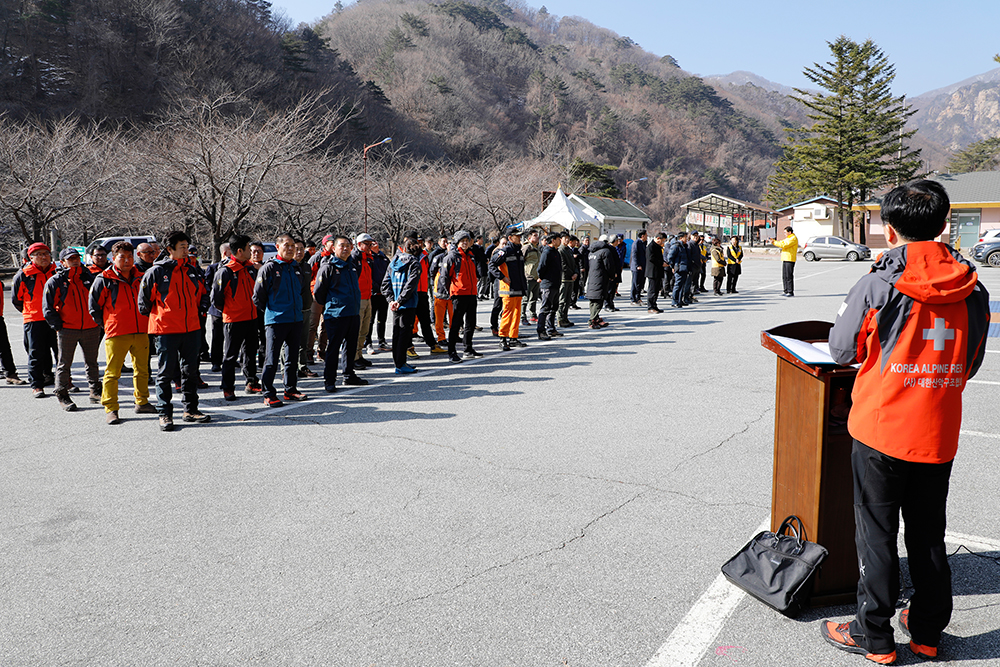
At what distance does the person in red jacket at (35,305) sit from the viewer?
7977 mm

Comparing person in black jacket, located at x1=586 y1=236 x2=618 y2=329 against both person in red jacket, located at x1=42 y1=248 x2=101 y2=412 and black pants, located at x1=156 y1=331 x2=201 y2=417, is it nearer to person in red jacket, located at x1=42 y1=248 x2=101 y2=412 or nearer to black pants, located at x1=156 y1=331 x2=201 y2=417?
black pants, located at x1=156 y1=331 x2=201 y2=417

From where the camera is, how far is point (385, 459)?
5355 mm

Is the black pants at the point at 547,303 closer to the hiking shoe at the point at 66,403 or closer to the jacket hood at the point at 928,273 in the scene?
the hiking shoe at the point at 66,403

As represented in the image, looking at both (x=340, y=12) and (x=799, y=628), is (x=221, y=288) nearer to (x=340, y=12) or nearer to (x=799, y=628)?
(x=799, y=628)

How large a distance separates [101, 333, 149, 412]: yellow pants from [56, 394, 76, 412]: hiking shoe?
78 cm

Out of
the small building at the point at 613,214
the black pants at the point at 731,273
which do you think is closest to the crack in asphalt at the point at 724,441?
the black pants at the point at 731,273

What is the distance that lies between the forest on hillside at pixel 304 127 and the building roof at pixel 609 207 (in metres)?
2.92

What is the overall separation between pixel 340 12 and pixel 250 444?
4580 inches

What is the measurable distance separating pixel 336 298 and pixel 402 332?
1.47m

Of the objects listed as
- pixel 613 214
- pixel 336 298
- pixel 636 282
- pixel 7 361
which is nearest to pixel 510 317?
pixel 336 298

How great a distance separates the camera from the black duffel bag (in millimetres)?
2980

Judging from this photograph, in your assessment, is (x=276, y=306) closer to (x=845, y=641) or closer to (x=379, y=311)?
(x=379, y=311)

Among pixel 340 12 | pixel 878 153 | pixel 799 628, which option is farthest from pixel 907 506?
pixel 340 12

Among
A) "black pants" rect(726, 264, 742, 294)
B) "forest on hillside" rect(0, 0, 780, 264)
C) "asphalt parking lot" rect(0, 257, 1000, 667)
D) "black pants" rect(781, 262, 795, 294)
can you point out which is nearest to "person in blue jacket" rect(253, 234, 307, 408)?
"asphalt parking lot" rect(0, 257, 1000, 667)
